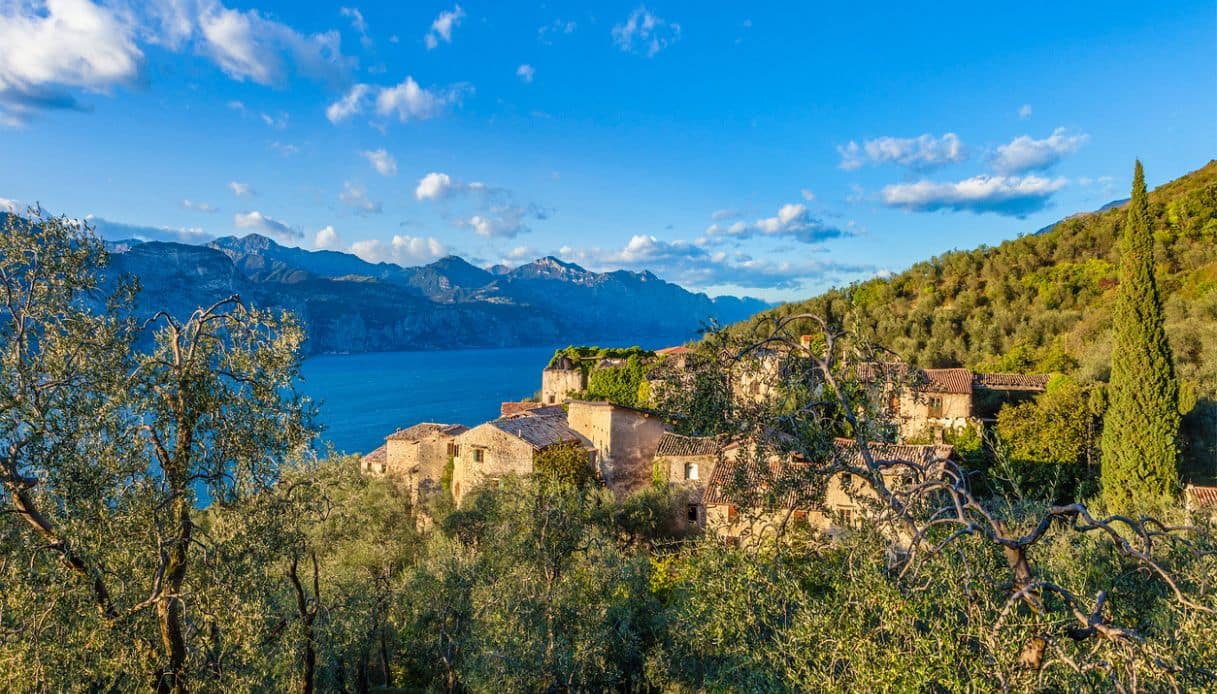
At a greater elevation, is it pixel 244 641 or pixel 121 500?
pixel 121 500

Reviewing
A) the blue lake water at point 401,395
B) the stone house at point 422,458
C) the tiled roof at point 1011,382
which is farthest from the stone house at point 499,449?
the blue lake water at point 401,395

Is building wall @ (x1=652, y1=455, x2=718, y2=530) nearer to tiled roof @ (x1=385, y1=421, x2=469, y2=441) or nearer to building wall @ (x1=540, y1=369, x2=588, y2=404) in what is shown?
tiled roof @ (x1=385, y1=421, x2=469, y2=441)

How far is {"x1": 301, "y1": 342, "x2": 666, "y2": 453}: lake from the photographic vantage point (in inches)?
3730

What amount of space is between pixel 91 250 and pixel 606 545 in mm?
15300

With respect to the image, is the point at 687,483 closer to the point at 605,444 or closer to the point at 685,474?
the point at 685,474

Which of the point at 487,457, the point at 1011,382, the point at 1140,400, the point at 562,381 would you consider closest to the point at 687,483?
the point at 487,457

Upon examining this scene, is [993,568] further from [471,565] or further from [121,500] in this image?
[471,565]

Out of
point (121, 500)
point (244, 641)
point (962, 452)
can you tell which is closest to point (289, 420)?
point (121, 500)

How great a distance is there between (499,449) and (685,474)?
9671mm

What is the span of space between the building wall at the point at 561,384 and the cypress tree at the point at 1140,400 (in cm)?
3427

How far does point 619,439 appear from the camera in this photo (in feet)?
119

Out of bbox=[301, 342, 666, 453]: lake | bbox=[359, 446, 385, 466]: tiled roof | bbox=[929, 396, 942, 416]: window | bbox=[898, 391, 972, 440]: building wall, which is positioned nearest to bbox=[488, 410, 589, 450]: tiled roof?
bbox=[359, 446, 385, 466]: tiled roof

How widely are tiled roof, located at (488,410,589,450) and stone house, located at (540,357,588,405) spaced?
13554 millimetres

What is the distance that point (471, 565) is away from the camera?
20031 mm
